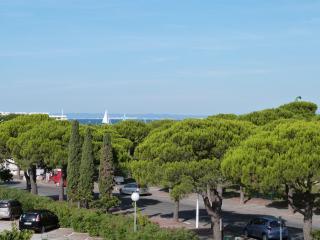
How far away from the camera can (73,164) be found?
39.1 m

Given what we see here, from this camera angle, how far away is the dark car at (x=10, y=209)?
3603cm

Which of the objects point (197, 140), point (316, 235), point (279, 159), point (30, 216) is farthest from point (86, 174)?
point (279, 159)

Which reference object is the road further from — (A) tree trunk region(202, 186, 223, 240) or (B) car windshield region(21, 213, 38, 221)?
(B) car windshield region(21, 213, 38, 221)

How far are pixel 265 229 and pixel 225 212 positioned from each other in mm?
11890

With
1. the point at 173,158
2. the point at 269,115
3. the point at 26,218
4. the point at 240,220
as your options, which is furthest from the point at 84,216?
the point at 269,115

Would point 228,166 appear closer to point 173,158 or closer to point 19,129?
point 173,158

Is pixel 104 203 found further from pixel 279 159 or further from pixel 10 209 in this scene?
pixel 279 159

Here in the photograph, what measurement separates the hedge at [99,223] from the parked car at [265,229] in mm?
8226

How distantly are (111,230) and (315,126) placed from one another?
35.7 ft

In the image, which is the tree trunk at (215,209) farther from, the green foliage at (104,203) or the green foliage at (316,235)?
the green foliage at (104,203)

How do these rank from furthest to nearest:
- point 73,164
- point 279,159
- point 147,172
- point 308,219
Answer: point 73,164 → point 147,172 → point 308,219 → point 279,159

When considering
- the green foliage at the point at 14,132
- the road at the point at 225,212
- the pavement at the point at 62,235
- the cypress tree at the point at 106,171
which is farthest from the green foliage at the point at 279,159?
the green foliage at the point at 14,132

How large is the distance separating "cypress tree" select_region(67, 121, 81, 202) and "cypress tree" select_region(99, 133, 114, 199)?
6.02 ft

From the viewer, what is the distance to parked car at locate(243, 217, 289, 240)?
1200 inches
